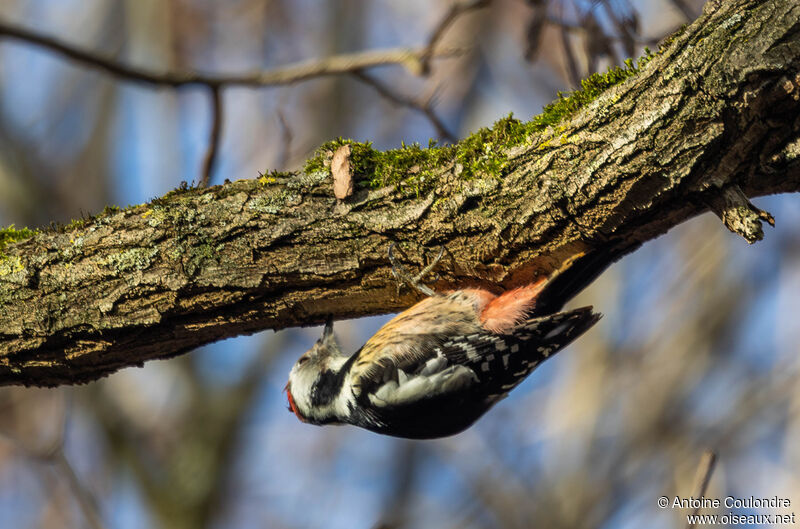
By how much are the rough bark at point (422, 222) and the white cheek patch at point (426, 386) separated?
332 mm

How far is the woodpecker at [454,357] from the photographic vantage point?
2859 millimetres

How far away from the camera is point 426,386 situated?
2900 mm

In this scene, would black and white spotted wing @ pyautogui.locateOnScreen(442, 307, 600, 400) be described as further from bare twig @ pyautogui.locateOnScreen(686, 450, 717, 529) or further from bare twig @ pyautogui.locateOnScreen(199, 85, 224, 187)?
bare twig @ pyautogui.locateOnScreen(199, 85, 224, 187)

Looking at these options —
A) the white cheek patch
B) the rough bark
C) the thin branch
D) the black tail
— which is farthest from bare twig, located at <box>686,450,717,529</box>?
the thin branch

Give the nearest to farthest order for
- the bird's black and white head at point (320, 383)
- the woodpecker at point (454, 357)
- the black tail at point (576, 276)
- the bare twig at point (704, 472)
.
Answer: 1. the bare twig at point (704, 472)
2. the black tail at point (576, 276)
3. the woodpecker at point (454, 357)
4. the bird's black and white head at point (320, 383)

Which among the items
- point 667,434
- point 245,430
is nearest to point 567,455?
point 667,434

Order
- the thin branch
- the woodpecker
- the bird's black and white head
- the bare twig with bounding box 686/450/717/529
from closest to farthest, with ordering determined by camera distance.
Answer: the bare twig with bounding box 686/450/717/529, the woodpecker, the thin branch, the bird's black and white head

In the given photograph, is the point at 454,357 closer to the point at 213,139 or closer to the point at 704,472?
the point at 704,472

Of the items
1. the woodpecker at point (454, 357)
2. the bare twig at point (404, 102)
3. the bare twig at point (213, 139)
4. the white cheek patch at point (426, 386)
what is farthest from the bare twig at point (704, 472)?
the bare twig at point (213, 139)

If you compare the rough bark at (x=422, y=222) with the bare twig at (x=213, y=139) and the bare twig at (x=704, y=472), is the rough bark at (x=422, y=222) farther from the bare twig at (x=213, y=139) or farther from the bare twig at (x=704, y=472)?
the bare twig at (x=213, y=139)

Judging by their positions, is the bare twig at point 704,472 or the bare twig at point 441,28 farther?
the bare twig at point 441,28

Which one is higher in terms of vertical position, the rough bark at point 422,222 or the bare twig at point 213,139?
the bare twig at point 213,139

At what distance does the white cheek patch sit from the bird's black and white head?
347mm

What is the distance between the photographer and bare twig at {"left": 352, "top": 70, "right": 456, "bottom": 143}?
138 inches
